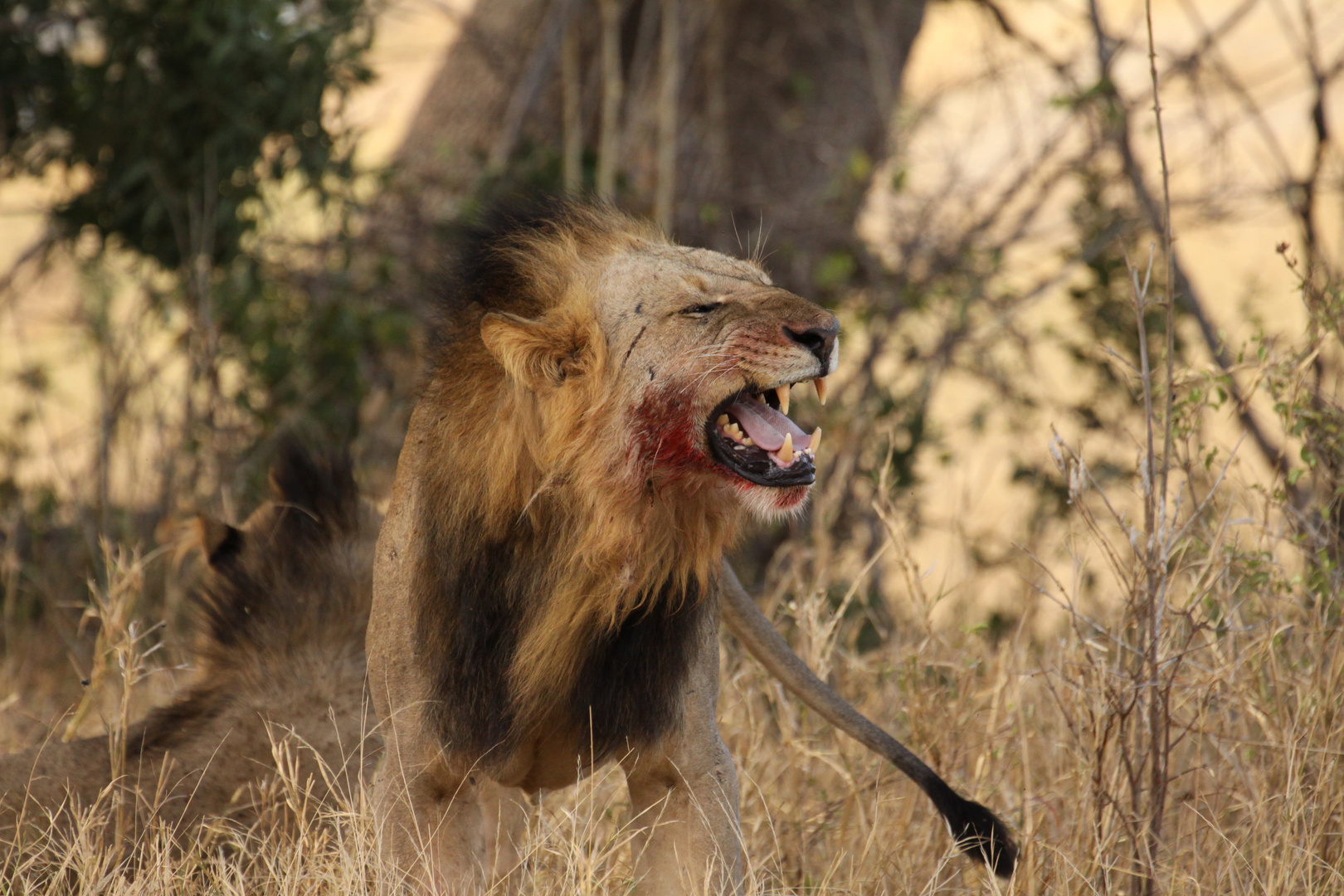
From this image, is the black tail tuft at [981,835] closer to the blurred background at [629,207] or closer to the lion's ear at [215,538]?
the blurred background at [629,207]

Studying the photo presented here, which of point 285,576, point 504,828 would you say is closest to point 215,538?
point 285,576

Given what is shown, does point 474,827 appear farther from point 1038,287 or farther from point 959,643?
point 1038,287

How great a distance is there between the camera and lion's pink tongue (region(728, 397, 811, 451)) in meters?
2.44

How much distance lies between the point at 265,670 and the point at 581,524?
1.32 metres

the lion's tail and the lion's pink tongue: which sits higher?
the lion's pink tongue

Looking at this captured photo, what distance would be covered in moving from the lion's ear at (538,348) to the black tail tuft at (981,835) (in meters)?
1.15

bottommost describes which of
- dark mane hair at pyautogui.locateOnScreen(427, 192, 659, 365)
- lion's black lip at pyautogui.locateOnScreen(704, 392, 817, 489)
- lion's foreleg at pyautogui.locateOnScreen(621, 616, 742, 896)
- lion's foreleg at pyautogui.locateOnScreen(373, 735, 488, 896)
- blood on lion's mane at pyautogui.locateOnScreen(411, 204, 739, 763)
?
lion's foreleg at pyautogui.locateOnScreen(373, 735, 488, 896)

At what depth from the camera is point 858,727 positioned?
9.95ft

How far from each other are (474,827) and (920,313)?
4308 millimetres

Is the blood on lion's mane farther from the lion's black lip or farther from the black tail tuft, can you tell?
the black tail tuft

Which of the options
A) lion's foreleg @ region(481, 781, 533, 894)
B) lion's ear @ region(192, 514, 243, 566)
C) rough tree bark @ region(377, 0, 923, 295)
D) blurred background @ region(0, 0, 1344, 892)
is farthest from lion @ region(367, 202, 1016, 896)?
rough tree bark @ region(377, 0, 923, 295)

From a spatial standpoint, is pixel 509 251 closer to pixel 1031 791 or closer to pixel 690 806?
pixel 690 806

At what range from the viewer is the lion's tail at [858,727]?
2867mm

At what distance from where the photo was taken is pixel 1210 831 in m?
3.12
